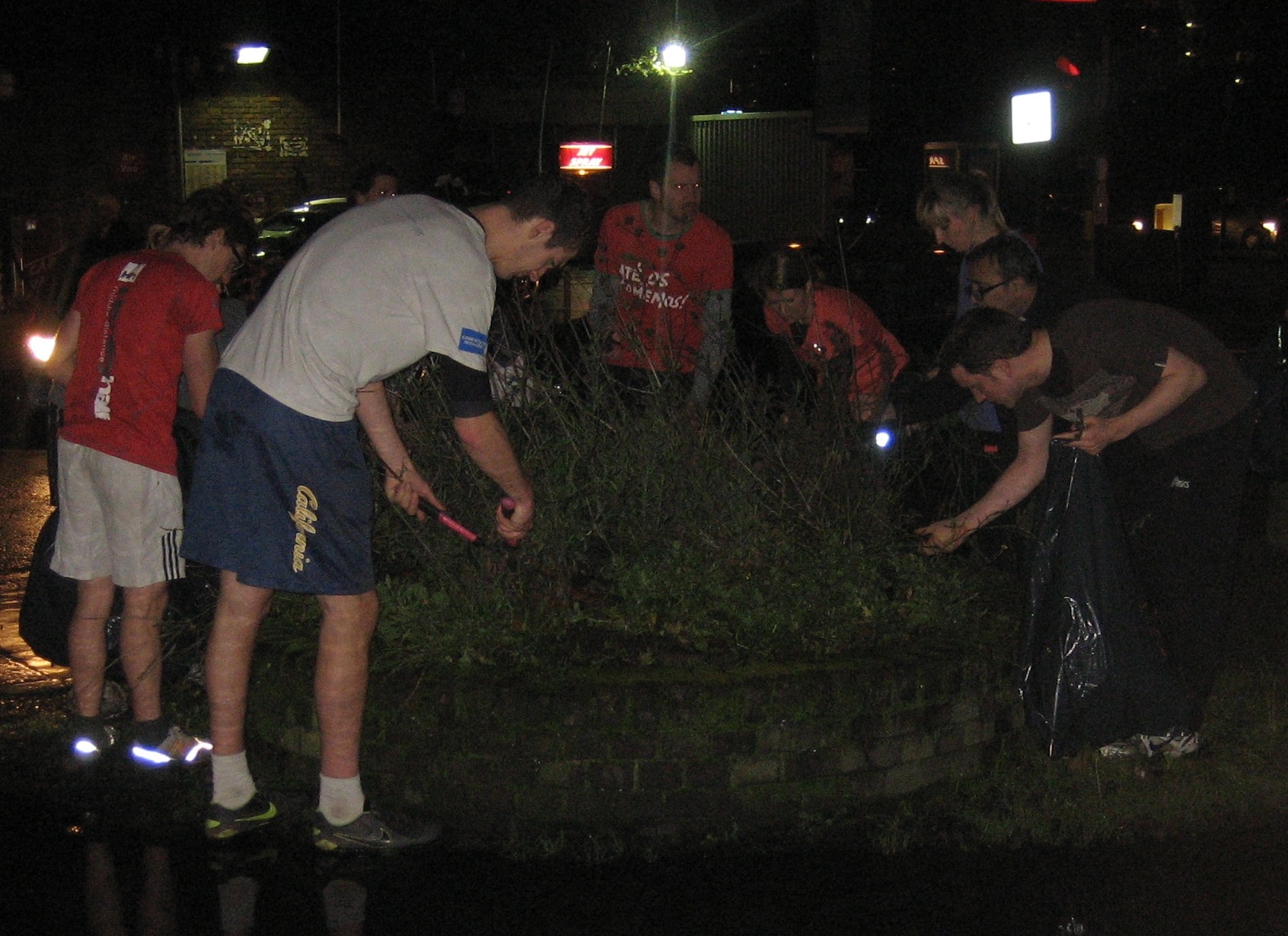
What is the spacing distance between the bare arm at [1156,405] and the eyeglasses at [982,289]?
733 millimetres

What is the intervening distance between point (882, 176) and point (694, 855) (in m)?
25.0

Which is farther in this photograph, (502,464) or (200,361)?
(200,361)

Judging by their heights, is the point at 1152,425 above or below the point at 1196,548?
above

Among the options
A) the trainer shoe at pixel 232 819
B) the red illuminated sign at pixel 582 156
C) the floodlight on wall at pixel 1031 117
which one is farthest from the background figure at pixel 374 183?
the red illuminated sign at pixel 582 156

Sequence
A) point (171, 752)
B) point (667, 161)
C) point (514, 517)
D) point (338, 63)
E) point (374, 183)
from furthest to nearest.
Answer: point (338, 63), point (374, 183), point (667, 161), point (171, 752), point (514, 517)

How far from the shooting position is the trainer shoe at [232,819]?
13.3ft

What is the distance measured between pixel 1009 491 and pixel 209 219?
263cm

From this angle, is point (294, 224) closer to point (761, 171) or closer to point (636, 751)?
point (761, 171)

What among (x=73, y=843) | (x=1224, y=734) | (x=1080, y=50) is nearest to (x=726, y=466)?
(x=1224, y=734)

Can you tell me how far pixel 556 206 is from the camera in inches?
156

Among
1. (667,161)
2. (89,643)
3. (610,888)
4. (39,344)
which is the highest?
(667,161)

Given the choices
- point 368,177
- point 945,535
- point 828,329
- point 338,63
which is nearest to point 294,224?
point 338,63

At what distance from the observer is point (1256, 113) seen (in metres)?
41.9

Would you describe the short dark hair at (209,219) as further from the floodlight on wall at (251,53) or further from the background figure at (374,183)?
the floodlight on wall at (251,53)
